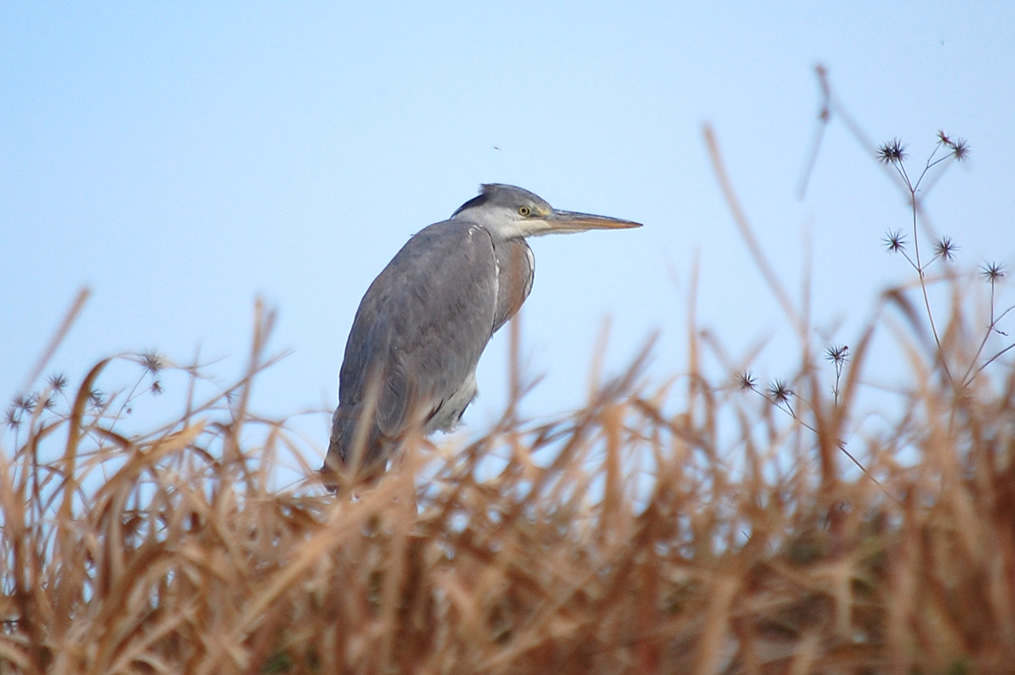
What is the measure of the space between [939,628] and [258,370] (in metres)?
0.73

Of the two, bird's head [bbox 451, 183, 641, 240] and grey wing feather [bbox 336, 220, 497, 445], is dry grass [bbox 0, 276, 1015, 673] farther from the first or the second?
bird's head [bbox 451, 183, 641, 240]

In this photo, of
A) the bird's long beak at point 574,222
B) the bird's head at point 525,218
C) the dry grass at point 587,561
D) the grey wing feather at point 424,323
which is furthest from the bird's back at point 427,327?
the dry grass at point 587,561

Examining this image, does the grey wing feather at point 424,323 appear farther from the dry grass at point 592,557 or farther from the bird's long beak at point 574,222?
the dry grass at point 592,557

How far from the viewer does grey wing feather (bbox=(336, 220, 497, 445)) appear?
4.93 m

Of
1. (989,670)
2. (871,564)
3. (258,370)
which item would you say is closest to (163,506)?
(258,370)

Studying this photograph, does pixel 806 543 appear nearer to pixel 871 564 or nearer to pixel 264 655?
pixel 871 564

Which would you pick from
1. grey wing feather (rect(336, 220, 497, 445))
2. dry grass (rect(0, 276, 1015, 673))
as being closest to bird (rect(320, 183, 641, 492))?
grey wing feather (rect(336, 220, 497, 445))

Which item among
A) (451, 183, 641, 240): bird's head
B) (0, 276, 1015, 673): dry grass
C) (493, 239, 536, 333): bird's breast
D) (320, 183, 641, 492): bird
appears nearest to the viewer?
(0, 276, 1015, 673): dry grass

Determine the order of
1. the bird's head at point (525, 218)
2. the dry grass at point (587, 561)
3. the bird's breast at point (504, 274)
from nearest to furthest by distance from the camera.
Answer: the dry grass at point (587, 561) < the bird's breast at point (504, 274) < the bird's head at point (525, 218)

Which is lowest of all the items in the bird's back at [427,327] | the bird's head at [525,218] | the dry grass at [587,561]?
the dry grass at [587,561]

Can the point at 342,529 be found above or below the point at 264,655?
above

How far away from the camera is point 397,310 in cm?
515

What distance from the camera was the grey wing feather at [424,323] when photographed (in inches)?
194

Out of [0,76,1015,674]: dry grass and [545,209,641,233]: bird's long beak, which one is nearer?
[0,76,1015,674]: dry grass
